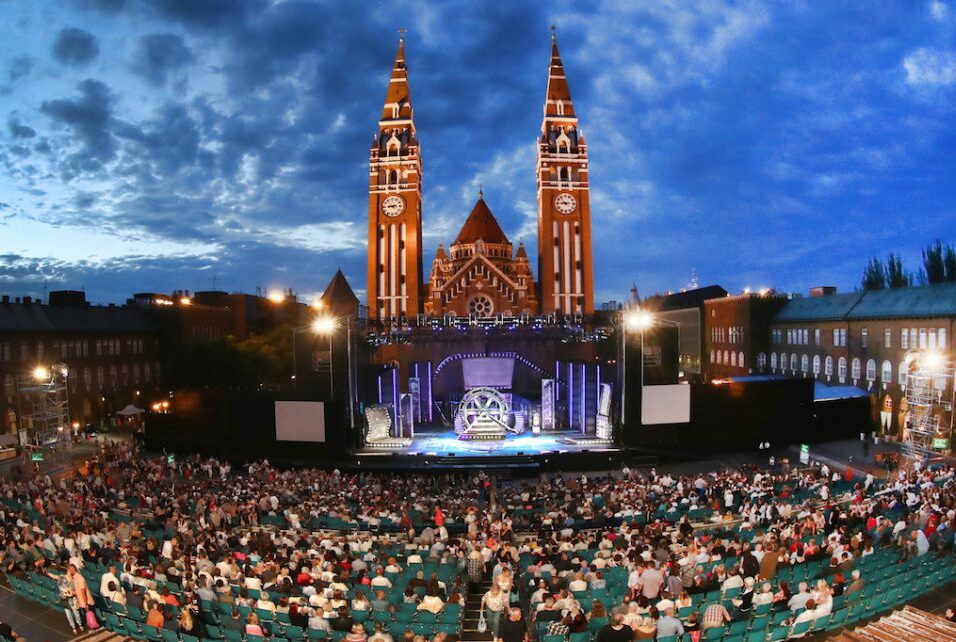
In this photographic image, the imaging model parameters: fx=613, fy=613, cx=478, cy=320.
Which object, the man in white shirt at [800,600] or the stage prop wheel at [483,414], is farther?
the stage prop wheel at [483,414]

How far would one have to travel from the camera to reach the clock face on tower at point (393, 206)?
2132 inches

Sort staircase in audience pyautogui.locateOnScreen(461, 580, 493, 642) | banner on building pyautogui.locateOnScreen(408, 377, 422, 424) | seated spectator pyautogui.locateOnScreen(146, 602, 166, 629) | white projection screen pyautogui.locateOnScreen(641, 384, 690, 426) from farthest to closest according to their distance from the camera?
banner on building pyautogui.locateOnScreen(408, 377, 422, 424) < white projection screen pyautogui.locateOnScreen(641, 384, 690, 426) < staircase in audience pyautogui.locateOnScreen(461, 580, 493, 642) < seated spectator pyautogui.locateOnScreen(146, 602, 166, 629)

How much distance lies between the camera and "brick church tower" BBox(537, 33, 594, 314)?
178 feet

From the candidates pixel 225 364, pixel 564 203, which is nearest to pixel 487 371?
pixel 225 364

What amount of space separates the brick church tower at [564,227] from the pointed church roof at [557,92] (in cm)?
243

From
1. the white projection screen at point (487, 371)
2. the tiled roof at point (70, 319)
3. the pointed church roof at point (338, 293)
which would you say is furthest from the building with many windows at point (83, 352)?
the white projection screen at point (487, 371)

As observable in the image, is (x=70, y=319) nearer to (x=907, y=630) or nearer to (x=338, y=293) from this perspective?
(x=338, y=293)

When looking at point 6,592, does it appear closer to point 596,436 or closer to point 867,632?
point 867,632

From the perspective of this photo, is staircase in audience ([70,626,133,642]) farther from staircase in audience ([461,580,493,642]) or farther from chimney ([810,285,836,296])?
chimney ([810,285,836,296])

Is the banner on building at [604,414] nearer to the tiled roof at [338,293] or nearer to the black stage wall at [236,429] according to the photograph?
the black stage wall at [236,429]

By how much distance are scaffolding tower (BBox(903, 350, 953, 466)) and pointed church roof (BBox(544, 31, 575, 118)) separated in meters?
36.3

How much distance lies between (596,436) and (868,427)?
14.5m

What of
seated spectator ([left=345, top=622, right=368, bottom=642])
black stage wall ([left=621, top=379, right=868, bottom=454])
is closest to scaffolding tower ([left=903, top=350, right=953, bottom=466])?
black stage wall ([left=621, top=379, right=868, bottom=454])

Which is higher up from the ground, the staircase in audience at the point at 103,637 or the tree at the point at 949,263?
the tree at the point at 949,263
